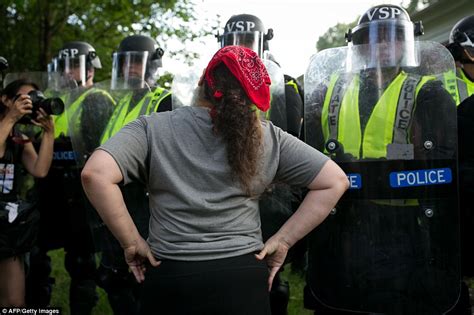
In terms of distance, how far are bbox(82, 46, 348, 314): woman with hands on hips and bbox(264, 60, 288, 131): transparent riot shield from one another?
0.90 m

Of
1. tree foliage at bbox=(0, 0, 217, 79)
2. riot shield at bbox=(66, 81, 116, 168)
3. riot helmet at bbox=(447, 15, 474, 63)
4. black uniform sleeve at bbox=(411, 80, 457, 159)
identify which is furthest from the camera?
tree foliage at bbox=(0, 0, 217, 79)

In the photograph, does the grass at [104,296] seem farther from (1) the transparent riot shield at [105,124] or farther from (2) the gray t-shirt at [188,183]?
(2) the gray t-shirt at [188,183]

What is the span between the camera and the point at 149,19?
1080 cm

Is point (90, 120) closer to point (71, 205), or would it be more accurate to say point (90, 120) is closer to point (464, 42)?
point (71, 205)

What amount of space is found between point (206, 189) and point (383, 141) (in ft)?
2.95

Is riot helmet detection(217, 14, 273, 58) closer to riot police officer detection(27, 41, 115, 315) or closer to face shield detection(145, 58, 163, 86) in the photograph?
face shield detection(145, 58, 163, 86)

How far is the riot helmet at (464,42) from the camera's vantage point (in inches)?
129

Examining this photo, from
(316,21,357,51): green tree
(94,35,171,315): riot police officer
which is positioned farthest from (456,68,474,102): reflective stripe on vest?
(316,21,357,51): green tree

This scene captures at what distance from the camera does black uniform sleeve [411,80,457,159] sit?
8.11ft

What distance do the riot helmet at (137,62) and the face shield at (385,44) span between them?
1.72 meters

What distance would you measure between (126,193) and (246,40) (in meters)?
1.34

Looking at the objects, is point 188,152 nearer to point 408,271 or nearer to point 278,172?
point 278,172

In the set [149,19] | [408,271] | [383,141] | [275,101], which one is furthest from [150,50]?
[149,19]

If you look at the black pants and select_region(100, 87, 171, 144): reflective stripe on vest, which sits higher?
select_region(100, 87, 171, 144): reflective stripe on vest
